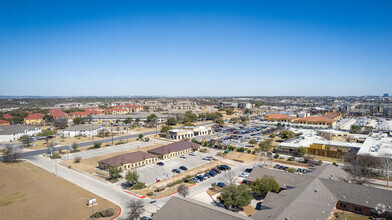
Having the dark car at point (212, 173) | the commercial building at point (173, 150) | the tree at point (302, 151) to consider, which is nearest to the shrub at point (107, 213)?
the dark car at point (212, 173)

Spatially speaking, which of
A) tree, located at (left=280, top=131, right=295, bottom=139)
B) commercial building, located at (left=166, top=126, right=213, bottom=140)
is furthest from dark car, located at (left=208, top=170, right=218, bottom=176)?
tree, located at (left=280, top=131, right=295, bottom=139)

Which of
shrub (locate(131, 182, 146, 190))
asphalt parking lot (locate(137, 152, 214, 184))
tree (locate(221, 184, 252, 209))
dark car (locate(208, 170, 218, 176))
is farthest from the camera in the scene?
dark car (locate(208, 170, 218, 176))

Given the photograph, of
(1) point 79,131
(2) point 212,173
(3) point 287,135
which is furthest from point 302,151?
(1) point 79,131

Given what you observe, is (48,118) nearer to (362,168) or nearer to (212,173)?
(212,173)

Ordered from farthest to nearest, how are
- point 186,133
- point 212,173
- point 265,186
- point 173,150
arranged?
point 186,133 < point 173,150 < point 212,173 < point 265,186

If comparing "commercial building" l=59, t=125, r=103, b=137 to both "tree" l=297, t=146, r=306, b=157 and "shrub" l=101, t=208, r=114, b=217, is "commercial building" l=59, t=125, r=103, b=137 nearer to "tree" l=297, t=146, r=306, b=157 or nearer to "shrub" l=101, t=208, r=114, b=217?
"shrub" l=101, t=208, r=114, b=217

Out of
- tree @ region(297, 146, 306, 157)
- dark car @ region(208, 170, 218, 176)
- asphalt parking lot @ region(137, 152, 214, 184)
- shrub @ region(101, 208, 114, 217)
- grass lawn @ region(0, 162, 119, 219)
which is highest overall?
tree @ region(297, 146, 306, 157)
